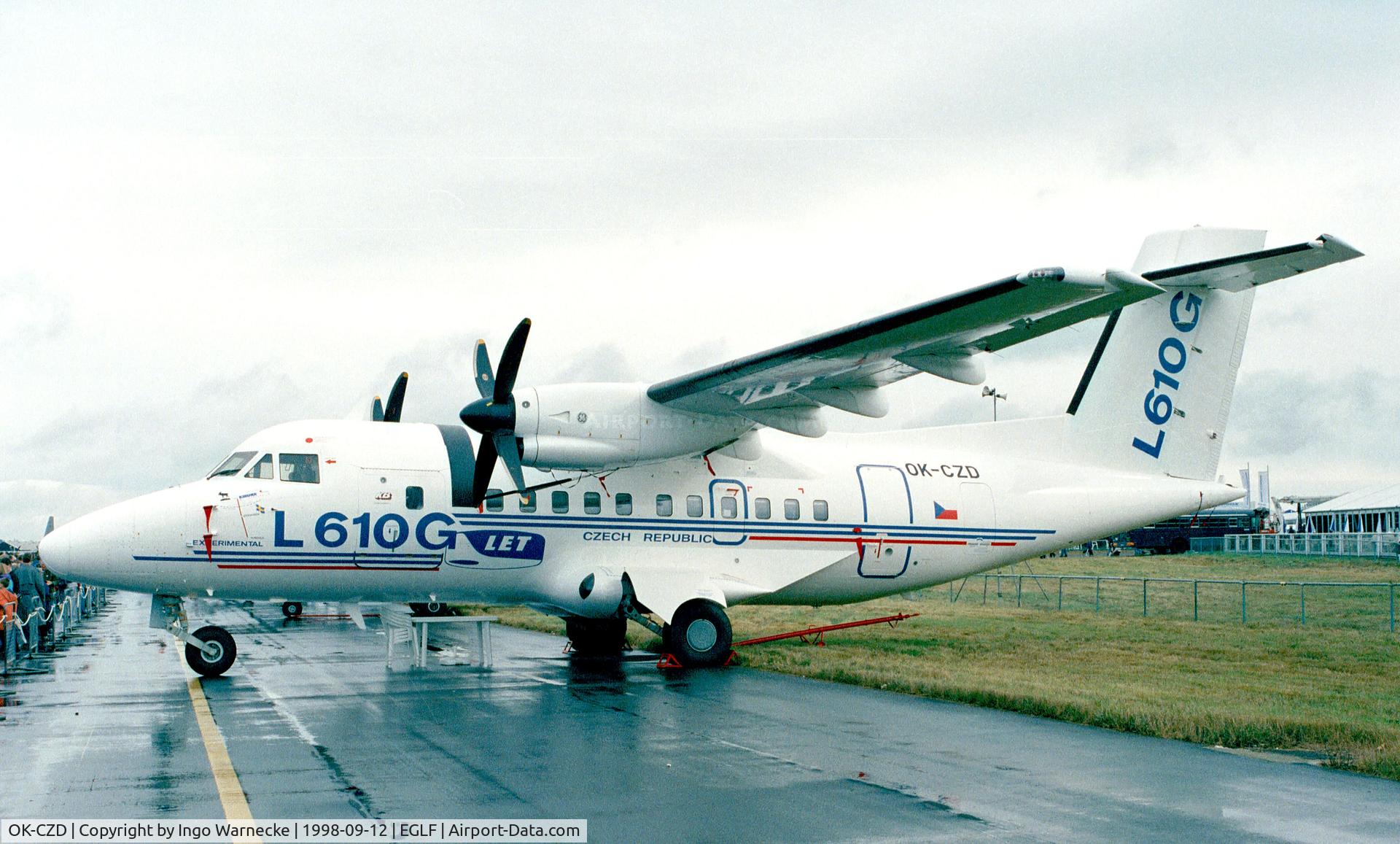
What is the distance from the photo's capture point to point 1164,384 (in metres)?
19.5

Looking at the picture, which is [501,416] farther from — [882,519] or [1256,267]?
[1256,267]

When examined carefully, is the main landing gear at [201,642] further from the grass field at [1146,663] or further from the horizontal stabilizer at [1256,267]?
the horizontal stabilizer at [1256,267]

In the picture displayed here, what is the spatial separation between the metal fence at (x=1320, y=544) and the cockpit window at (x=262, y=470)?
172ft

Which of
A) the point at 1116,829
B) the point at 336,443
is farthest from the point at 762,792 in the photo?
the point at 336,443

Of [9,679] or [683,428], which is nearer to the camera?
[9,679]

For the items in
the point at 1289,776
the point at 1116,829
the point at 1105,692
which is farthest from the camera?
the point at 1105,692

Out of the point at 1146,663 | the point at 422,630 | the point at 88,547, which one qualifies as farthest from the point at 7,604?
the point at 1146,663

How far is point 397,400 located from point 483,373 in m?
4.36

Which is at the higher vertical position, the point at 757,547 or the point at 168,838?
the point at 757,547

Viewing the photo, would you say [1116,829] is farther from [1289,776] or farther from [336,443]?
[336,443]

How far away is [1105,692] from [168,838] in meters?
10.9

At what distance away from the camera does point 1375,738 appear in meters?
10.3

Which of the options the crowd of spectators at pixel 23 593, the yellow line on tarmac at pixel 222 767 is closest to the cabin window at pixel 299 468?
the yellow line on tarmac at pixel 222 767

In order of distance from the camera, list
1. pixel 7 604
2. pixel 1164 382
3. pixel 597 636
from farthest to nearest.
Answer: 1. pixel 1164 382
2. pixel 597 636
3. pixel 7 604
